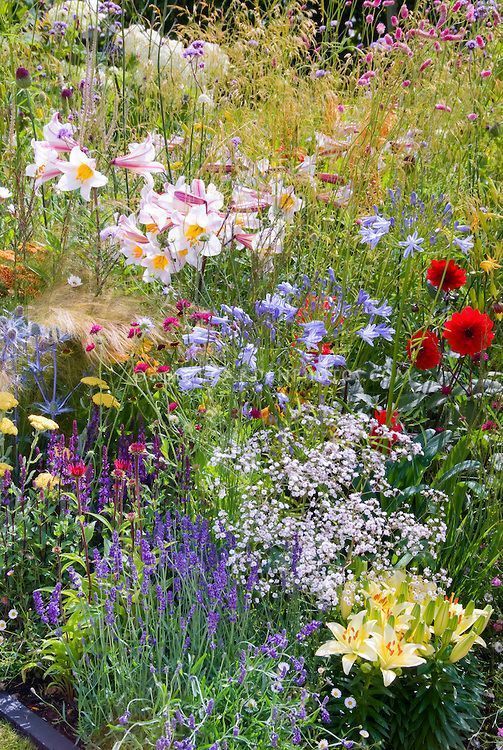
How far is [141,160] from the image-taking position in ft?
11.7

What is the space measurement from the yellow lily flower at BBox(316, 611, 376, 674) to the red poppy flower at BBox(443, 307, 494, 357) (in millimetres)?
1178

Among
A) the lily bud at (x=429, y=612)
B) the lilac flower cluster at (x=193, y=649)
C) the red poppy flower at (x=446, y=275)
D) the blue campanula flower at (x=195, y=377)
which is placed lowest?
the lilac flower cluster at (x=193, y=649)

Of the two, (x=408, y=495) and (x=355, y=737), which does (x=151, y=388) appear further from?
(x=355, y=737)

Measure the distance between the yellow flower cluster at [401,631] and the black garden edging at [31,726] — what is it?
0.78 m

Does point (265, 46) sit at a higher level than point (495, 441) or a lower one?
higher

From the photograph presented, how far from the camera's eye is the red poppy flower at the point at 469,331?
131 inches

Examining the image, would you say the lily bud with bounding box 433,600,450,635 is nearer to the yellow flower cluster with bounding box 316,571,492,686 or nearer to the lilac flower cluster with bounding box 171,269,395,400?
the yellow flower cluster with bounding box 316,571,492,686

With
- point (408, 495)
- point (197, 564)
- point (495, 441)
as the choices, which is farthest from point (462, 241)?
point (197, 564)

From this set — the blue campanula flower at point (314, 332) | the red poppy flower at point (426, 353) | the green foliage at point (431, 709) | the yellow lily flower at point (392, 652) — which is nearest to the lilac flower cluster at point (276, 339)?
the blue campanula flower at point (314, 332)

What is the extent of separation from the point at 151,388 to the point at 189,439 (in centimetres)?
51

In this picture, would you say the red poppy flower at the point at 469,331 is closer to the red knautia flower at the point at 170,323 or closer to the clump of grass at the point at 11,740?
the red knautia flower at the point at 170,323

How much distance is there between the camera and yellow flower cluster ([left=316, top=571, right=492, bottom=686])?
8.25ft

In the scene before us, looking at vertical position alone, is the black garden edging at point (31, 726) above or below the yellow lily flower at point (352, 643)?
below

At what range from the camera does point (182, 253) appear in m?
3.45
